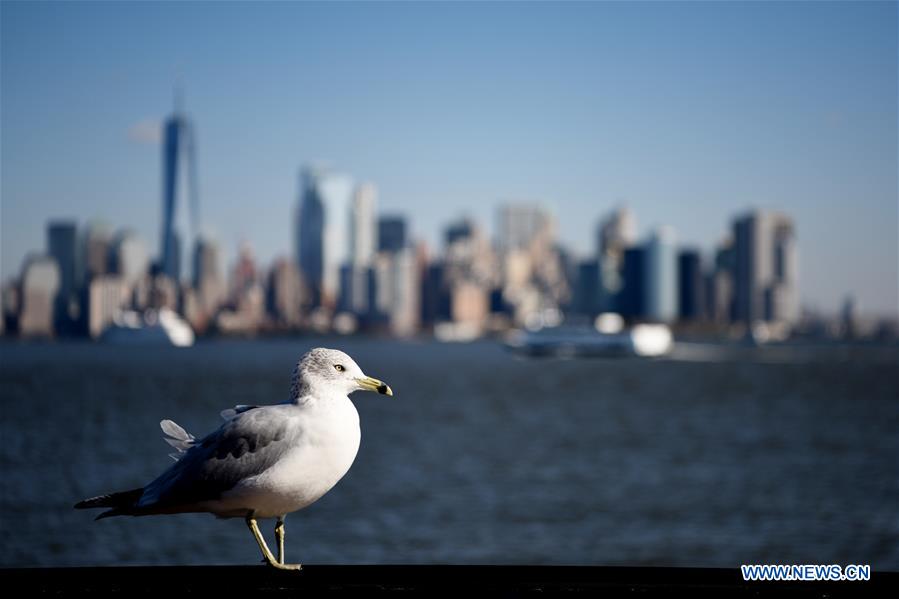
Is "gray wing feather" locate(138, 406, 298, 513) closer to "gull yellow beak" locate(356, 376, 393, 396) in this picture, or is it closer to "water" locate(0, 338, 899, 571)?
"gull yellow beak" locate(356, 376, 393, 396)

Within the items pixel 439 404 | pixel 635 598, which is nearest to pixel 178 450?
pixel 635 598

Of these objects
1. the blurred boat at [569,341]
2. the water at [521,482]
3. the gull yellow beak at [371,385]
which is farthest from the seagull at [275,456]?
the blurred boat at [569,341]

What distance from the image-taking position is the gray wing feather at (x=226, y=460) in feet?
14.4

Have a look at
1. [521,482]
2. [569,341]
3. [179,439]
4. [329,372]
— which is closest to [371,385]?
[329,372]

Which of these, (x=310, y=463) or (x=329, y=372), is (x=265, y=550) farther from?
(x=329, y=372)

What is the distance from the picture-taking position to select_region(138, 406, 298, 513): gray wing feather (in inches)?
173

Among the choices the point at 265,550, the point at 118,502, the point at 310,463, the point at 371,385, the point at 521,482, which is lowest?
the point at 521,482

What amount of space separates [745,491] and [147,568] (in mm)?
55597

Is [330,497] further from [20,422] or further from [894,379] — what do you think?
[894,379]

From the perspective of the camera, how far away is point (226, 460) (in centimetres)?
444

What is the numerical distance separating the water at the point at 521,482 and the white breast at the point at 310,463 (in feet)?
116

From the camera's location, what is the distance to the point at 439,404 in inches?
4444

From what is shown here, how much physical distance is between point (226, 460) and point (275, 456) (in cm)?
19

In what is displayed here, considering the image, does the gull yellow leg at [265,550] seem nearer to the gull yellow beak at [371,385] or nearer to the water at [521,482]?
the gull yellow beak at [371,385]
